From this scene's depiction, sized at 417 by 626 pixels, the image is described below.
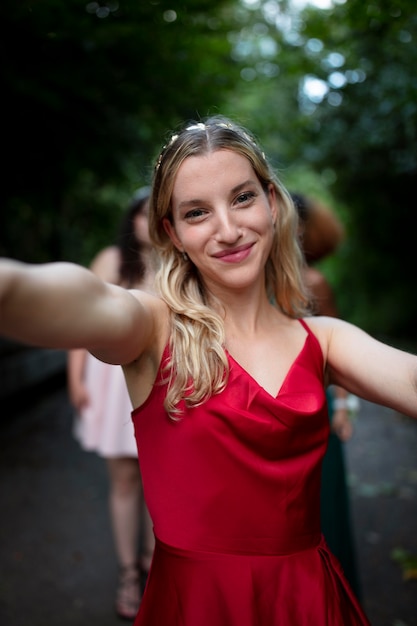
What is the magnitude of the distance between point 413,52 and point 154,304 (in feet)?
10.2

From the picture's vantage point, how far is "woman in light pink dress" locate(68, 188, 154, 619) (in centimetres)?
337

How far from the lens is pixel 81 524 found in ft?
15.0

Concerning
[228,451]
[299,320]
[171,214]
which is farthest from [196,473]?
[171,214]

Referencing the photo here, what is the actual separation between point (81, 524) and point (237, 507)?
3.37m

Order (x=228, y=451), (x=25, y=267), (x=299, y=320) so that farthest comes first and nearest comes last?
(x=299, y=320) < (x=228, y=451) < (x=25, y=267)

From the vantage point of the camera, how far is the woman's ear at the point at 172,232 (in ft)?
5.80

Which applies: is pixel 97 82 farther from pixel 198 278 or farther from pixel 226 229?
pixel 226 229

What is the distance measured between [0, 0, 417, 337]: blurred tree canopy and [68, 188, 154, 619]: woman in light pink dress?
0.45m

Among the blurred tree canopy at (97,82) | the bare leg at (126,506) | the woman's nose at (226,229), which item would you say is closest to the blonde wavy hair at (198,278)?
the woman's nose at (226,229)

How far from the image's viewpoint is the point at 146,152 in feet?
20.2

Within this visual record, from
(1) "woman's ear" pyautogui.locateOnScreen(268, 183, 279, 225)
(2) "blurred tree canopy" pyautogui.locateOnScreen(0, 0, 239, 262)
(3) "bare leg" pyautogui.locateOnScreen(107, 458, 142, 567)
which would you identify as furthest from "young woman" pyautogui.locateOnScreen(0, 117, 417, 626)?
(3) "bare leg" pyautogui.locateOnScreen(107, 458, 142, 567)

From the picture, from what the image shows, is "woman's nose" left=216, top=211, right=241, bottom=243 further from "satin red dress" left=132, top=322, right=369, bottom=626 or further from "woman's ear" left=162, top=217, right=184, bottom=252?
"satin red dress" left=132, top=322, right=369, bottom=626

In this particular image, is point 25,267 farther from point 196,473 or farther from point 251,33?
point 251,33

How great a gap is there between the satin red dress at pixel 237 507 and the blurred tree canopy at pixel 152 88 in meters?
1.05
